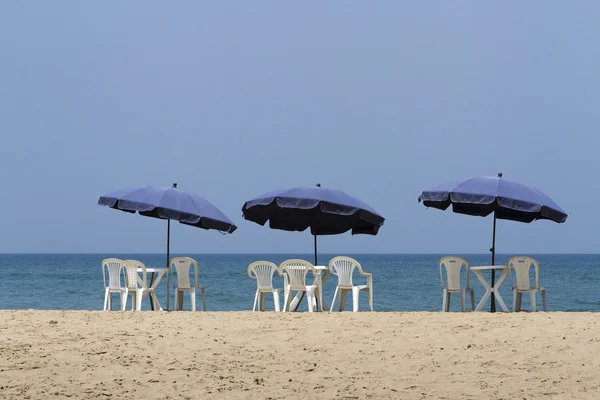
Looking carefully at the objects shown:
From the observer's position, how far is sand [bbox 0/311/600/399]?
675 centimetres

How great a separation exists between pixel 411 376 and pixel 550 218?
5.43 metres

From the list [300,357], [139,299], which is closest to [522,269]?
[300,357]

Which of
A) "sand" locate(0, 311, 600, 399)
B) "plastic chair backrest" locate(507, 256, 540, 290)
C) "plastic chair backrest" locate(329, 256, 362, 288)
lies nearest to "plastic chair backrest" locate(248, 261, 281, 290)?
"plastic chair backrest" locate(329, 256, 362, 288)

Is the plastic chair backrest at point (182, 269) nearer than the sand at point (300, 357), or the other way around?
the sand at point (300, 357)

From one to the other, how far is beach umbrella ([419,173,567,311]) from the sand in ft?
6.61

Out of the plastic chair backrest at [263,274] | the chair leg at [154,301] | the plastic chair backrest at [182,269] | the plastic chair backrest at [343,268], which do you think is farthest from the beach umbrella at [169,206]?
the plastic chair backrest at [343,268]

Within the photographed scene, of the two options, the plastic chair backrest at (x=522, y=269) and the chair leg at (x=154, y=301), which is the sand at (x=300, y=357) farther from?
the chair leg at (x=154, y=301)

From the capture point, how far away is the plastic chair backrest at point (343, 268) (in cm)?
1167

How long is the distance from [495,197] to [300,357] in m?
4.74

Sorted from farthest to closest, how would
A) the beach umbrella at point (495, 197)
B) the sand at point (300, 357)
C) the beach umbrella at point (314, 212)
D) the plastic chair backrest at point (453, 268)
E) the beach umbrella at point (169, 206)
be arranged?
the beach umbrella at point (169, 206) < the beach umbrella at point (314, 212) < the plastic chair backrest at point (453, 268) < the beach umbrella at point (495, 197) < the sand at point (300, 357)

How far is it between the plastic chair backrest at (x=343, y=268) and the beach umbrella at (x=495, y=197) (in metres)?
1.40

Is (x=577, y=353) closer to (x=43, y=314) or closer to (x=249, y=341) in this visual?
(x=249, y=341)

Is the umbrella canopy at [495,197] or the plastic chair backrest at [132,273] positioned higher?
the umbrella canopy at [495,197]

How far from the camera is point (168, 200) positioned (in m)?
12.2
